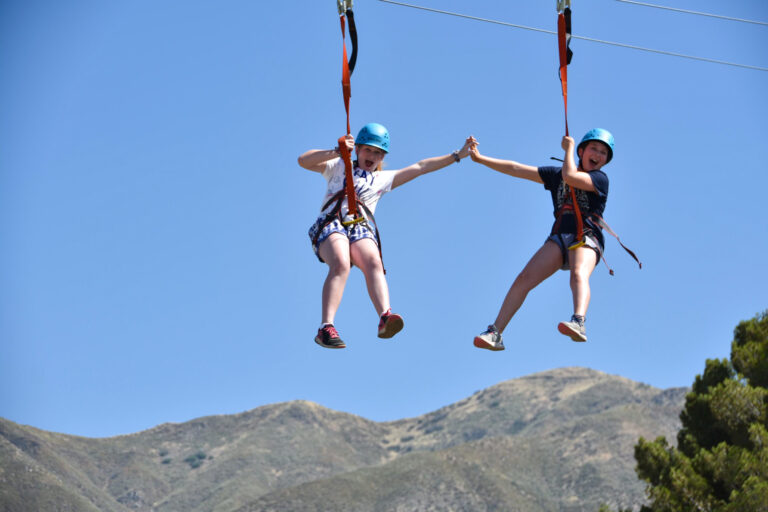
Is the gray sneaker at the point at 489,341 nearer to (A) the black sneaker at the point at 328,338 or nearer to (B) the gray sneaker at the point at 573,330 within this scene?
(B) the gray sneaker at the point at 573,330

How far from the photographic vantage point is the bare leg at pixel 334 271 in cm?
1223

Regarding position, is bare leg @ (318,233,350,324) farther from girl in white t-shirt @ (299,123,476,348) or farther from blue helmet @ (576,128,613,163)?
blue helmet @ (576,128,613,163)

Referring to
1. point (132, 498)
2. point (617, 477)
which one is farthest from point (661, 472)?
point (132, 498)

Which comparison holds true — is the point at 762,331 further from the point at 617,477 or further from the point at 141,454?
the point at 141,454

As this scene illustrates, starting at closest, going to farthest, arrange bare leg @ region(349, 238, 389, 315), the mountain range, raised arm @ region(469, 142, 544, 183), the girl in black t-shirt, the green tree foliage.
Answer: bare leg @ region(349, 238, 389, 315) → the girl in black t-shirt → raised arm @ region(469, 142, 544, 183) → the green tree foliage → the mountain range

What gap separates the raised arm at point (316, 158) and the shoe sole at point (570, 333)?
302 cm

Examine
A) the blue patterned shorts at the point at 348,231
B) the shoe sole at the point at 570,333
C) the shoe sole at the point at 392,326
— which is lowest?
the shoe sole at the point at 570,333

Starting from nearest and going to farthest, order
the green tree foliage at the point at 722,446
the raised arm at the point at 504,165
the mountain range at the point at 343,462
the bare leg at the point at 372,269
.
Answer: the bare leg at the point at 372,269
the raised arm at the point at 504,165
the green tree foliage at the point at 722,446
the mountain range at the point at 343,462

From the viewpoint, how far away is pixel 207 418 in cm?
19738

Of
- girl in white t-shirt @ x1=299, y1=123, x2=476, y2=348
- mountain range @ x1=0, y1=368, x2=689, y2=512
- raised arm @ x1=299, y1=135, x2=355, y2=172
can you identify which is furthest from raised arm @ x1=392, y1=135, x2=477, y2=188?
mountain range @ x1=0, y1=368, x2=689, y2=512

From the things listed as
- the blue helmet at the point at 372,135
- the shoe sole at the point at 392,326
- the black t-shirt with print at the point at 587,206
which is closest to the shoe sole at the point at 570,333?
the black t-shirt with print at the point at 587,206

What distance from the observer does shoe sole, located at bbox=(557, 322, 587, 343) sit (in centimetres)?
1205

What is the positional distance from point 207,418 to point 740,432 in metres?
172

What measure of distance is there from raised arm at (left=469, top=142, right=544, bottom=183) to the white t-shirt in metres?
1.00
